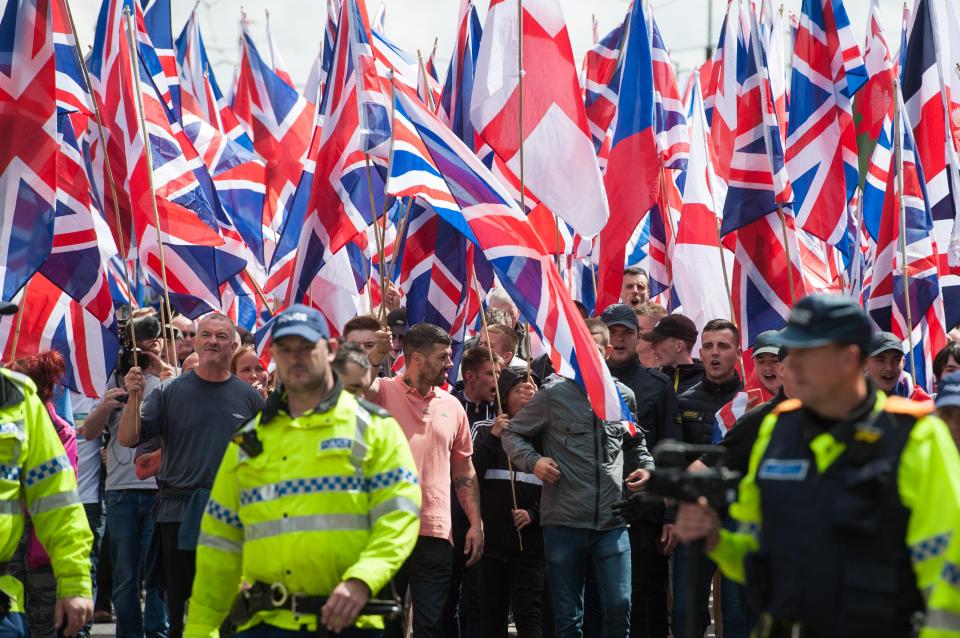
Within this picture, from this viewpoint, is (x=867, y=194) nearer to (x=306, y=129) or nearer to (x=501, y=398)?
(x=501, y=398)

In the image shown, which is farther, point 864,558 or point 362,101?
point 362,101

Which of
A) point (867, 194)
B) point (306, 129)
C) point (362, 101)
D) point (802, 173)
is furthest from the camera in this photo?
point (306, 129)

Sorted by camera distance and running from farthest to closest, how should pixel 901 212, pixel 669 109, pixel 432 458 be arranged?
pixel 669 109 → pixel 901 212 → pixel 432 458

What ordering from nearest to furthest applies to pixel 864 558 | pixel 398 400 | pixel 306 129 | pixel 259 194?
pixel 864 558 → pixel 398 400 → pixel 259 194 → pixel 306 129

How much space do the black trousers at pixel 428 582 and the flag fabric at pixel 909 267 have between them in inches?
174

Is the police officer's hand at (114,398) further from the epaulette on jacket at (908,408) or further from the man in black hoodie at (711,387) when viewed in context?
the epaulette on jacket at (908,408)

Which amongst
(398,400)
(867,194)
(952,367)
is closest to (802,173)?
(867,194)

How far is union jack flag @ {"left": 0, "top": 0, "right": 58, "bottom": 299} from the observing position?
9.59 meters

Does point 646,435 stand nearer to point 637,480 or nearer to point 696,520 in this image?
point 637,480

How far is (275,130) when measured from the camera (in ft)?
55.3

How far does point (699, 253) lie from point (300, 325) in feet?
25.9

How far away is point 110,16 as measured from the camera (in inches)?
470

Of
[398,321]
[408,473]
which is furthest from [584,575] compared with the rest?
[398,321]

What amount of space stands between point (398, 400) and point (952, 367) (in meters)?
3.70
